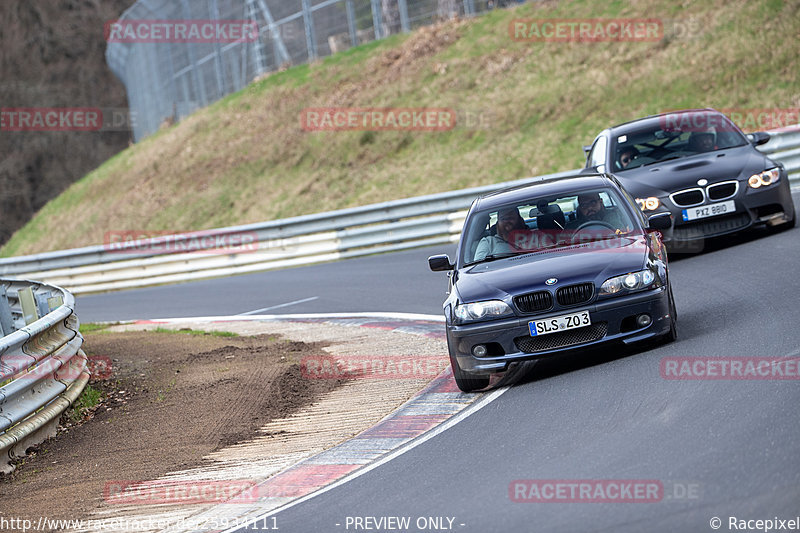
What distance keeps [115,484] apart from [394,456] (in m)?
1.93

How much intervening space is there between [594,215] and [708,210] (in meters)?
3.77

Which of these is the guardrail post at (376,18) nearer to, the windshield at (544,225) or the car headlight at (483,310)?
the windshield at (544,225)

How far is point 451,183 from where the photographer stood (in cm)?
2817

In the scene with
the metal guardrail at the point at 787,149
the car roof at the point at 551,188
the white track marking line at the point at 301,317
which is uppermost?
the car roof at the point at 551,188

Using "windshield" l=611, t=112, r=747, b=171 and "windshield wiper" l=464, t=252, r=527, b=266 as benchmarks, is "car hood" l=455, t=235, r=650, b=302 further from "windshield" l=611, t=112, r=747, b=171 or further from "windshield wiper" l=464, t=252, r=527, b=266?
"windshield" l=611, t=112, r=747, b=171

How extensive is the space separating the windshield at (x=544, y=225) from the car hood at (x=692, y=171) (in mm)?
3424

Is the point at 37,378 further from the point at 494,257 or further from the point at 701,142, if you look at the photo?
the point at 701,142

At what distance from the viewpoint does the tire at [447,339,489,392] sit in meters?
8.32

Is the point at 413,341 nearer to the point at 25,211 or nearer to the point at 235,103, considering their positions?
the point at 235,103

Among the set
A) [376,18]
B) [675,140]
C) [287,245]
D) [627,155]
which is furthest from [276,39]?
[675,140]

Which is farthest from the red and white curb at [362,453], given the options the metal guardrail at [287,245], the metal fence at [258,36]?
the metal fence at [258,36]

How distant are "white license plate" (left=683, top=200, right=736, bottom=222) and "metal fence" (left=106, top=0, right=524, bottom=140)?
23.4 metres

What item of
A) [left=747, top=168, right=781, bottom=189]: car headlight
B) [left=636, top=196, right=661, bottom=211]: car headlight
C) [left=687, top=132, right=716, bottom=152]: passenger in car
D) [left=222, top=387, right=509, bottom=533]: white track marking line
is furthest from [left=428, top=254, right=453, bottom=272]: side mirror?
[left=687, top=132, right=716, bottom=152]: passenger in car

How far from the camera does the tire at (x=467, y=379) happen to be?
8.32 m
